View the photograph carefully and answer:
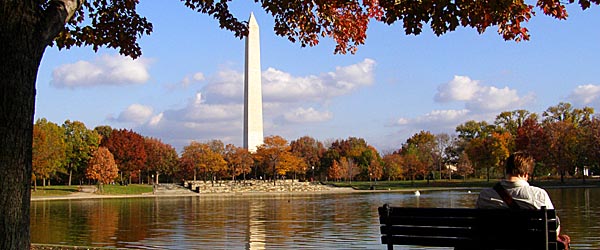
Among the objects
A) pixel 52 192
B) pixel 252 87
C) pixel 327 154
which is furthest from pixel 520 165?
pixel 327 154

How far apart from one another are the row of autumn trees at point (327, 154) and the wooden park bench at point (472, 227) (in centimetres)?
5380

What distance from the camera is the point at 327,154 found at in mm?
94500

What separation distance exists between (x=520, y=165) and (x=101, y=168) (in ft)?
198

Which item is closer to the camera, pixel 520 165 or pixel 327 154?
pixel 520 165

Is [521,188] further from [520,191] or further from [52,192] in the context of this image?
[52,192]

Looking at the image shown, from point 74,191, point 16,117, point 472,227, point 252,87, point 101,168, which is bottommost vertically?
point 74,191

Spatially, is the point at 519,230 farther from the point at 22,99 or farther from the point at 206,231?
the point at 206,231

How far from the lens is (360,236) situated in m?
14.3

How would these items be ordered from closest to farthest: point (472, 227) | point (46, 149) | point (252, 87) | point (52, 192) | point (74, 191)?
1. point (472, 227)
2. point (52, 192)
3. point (46, 149)
4. point (252, 87)
5. point (74, 191)

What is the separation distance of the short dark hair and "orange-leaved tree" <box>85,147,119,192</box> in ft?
193

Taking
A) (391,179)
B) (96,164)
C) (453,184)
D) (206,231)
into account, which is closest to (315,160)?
(391,179)

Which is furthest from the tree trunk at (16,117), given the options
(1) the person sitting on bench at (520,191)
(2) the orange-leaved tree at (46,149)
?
(2) the orange-leaved tree at (46,149)

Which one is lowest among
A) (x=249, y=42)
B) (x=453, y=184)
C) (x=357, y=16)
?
(x=453, y=184)

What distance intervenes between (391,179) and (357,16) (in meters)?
83.3
